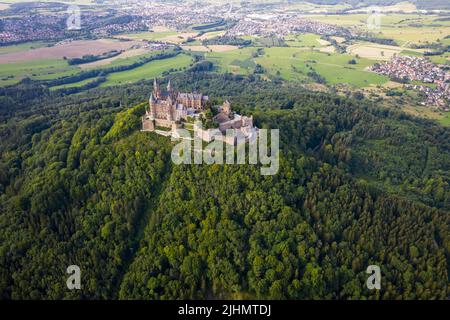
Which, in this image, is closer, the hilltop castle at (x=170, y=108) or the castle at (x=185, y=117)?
the castle at (x=185, y=117)

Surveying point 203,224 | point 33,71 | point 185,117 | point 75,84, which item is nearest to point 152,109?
point 185,117

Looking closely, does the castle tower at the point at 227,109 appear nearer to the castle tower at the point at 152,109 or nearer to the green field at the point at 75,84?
the castle tower at the point at 152,109

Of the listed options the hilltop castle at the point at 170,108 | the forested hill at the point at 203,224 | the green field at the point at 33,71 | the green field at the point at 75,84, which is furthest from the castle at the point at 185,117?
the green field at the point at 33,71

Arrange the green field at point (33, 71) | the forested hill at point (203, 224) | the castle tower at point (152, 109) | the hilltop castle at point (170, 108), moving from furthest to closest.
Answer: the green field at point (33, 71), the castle tower at point (152, 109), the hilltop castle at point (170, 108), the forested hill at point (203, 224)

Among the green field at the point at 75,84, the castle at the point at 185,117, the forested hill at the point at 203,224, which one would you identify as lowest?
the forested hill at the point at 203,224

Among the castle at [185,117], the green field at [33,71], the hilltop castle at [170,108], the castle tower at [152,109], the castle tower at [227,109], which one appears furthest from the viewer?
the green field at [33,71]

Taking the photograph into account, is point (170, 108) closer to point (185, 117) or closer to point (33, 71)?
point (185, 117)

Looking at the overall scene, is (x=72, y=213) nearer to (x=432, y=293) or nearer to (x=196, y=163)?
(x=196, y=163)

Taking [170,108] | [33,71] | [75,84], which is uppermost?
[33,71]
